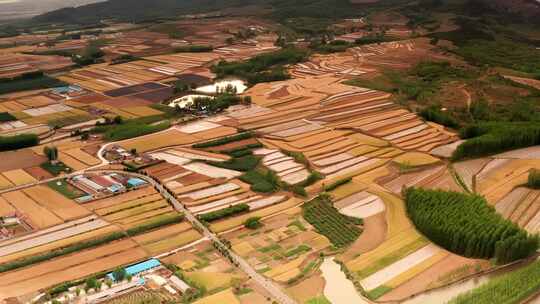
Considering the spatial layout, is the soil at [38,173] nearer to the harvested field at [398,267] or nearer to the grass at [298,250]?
the grass at [298,250]

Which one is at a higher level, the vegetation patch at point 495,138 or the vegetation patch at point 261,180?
the vegetation patch at point 495,138

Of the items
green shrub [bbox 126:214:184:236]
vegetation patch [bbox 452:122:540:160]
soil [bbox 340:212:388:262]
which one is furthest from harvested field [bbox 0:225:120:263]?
vegetation patch [bbox 452:122:540:160]

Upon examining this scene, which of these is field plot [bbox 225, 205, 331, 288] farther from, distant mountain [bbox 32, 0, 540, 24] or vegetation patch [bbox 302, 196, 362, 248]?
distant mountain [bbox 32, 0, 540, 24]

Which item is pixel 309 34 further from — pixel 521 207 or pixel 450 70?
pixel 521 207

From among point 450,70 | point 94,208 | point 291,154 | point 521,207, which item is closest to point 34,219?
point 94,208

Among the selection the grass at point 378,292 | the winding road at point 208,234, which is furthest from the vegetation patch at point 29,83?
the grass at point 378,292
